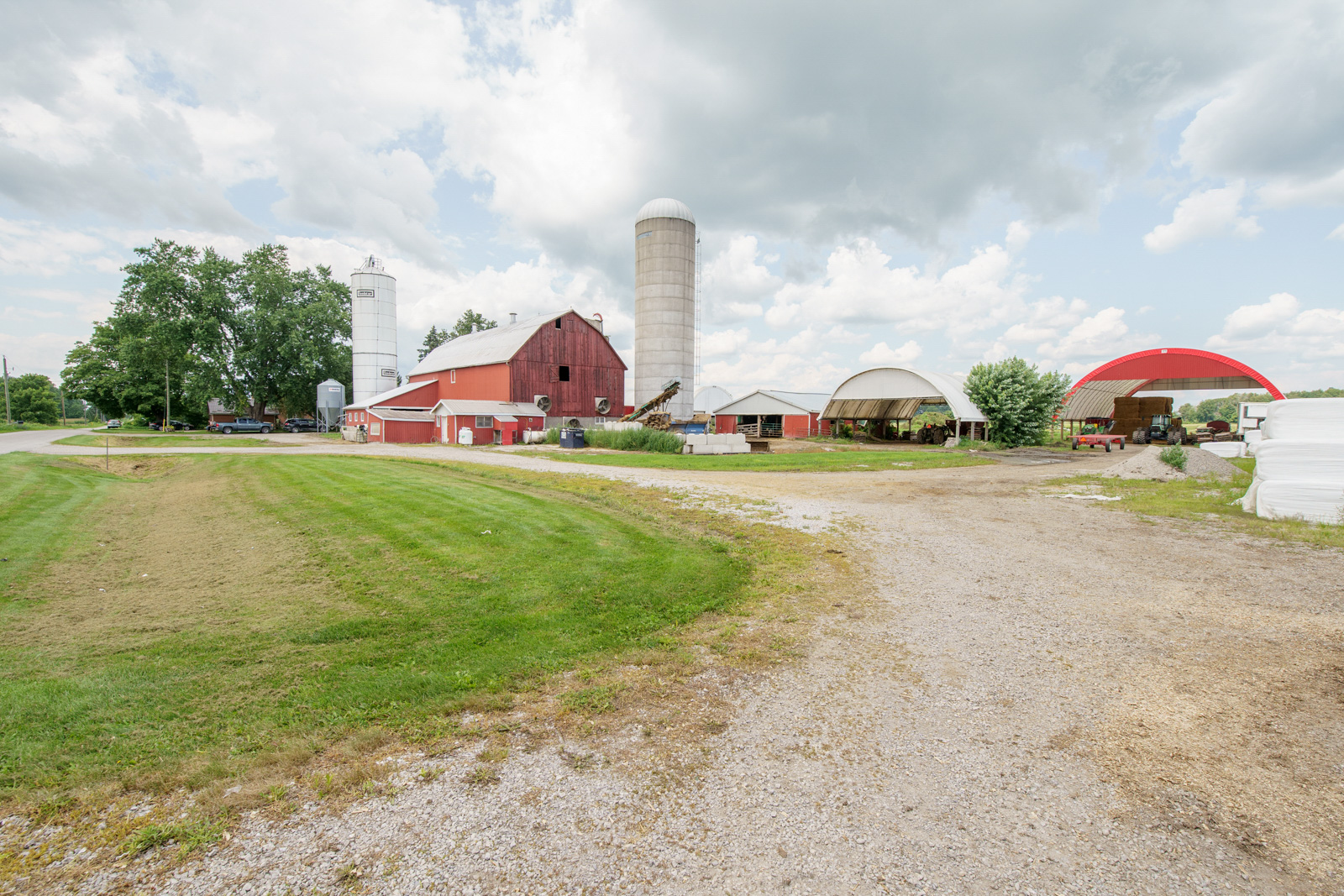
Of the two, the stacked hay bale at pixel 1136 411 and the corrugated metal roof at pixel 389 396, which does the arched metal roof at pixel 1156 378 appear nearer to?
the stacked hay bale at pixel 1136 411

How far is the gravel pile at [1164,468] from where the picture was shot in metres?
18.3

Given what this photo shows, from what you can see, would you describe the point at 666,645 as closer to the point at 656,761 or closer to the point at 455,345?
the point at 656,761

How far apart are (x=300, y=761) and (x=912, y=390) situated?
117ft

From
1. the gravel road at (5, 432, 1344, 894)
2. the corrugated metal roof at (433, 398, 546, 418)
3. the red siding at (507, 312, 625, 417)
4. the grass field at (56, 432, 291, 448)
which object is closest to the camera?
the gravel road at (5, 432, 1344, 894)

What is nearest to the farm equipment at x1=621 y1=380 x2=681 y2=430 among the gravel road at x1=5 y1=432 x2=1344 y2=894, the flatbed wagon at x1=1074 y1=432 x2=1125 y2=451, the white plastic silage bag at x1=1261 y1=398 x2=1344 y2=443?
the flatbed wagon at x1=1074 y1=432 x2=1125 y2=451

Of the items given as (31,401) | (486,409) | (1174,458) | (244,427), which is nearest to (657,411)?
(486,409)

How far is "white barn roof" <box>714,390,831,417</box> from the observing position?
4288cm

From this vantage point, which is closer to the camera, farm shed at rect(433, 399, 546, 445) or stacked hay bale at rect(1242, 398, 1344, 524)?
stacked hay bale at rect(1242, 398, 1344, 524)

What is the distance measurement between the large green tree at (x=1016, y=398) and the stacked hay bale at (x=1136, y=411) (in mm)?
16253

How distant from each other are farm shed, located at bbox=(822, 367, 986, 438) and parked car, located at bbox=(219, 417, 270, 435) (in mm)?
48470

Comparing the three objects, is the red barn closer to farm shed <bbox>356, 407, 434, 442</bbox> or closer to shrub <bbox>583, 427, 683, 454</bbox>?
farm shed <bbox>356, 407, 434, 442</bbox>

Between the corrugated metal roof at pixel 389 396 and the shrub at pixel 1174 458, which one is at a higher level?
the corrugated metal roof at pixel 389 396

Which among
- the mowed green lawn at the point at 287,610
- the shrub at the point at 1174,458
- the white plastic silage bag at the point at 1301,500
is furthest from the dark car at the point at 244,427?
the white plastic silage bag at the point at 1301,500

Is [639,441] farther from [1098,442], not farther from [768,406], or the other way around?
[1098,442]
